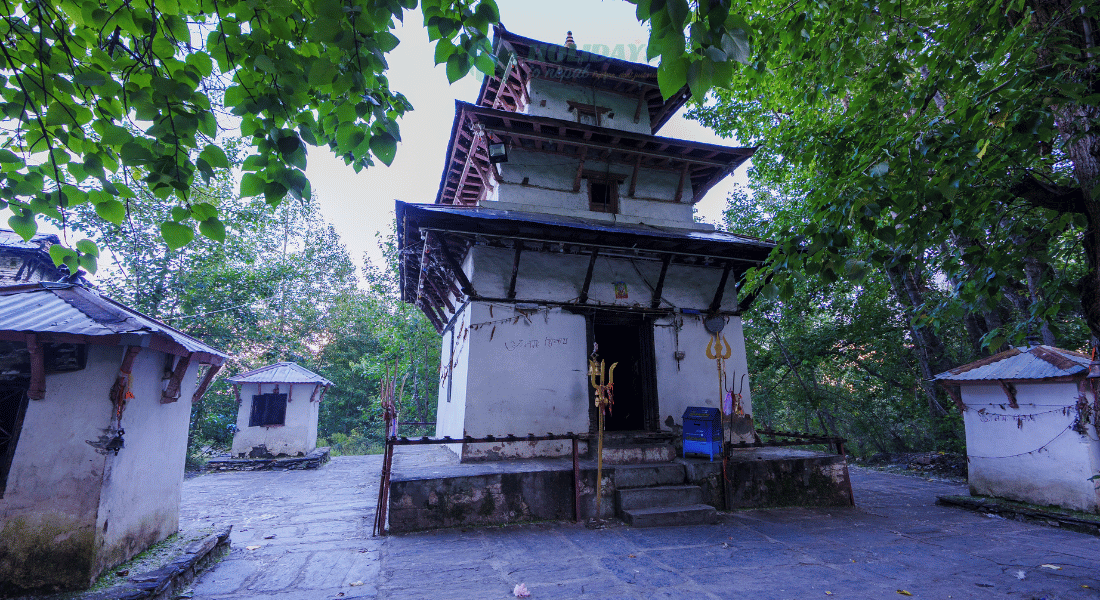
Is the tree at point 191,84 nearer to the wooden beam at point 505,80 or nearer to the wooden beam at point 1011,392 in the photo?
the wooden beam at point 505,80

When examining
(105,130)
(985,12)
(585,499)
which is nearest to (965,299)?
(985,12)

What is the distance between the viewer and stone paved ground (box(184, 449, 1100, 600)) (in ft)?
14.8

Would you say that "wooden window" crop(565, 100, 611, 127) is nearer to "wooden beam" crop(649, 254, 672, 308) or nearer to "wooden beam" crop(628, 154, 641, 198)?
"wooden beam" crop(628, 154, 641, 198)

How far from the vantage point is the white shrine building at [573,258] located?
8.51 m

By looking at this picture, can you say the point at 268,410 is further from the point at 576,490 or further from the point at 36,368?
the point at 576,490

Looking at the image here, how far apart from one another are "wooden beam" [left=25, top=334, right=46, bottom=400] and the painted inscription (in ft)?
19.0

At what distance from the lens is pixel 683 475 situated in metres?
7.57

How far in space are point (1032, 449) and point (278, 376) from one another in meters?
20.2

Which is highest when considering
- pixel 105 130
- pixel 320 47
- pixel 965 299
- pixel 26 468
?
pixel 320 47

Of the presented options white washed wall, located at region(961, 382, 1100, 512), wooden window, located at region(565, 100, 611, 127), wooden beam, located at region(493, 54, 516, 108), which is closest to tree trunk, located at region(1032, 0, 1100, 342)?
white washed wall, located at region(961, 382, 1100, 512)

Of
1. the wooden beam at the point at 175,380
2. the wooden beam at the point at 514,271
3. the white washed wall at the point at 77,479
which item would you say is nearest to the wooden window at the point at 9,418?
the white washed wall at the point at 77,479

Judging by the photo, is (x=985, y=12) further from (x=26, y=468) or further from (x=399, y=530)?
(x=26, y=468)

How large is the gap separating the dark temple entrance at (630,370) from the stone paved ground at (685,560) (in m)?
2.67

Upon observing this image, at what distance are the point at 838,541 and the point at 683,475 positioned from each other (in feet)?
7.23
